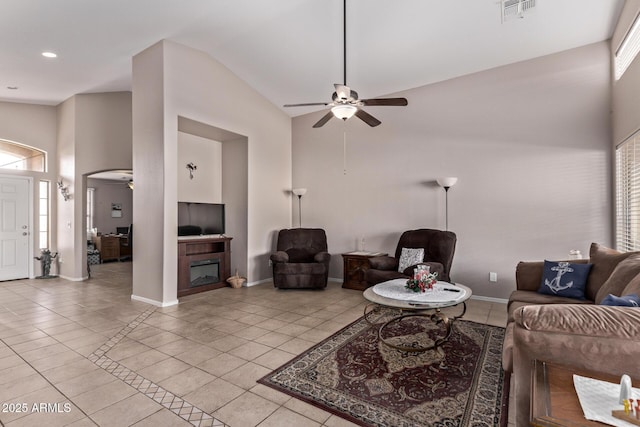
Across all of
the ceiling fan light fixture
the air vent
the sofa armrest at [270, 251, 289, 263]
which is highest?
the air vent

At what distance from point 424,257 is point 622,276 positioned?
8.64 ft

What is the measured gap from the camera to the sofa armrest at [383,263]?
4.99m

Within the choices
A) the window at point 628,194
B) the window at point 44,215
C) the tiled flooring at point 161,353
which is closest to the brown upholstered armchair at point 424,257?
the tiled flooring at point 161,353

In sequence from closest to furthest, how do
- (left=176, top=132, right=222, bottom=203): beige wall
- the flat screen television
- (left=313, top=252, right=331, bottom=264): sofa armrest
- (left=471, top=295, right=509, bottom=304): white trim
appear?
(left=471, top=295, right=509, bottom=304): white trim < the flat screen television < (left=313, top=252, right=331, bottom=264): sofa armrest < (left=176, top=132, right=222, bottom=203): beige wall

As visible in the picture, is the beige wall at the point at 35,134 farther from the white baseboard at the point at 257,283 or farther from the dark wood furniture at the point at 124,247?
the white baseboard at the point at 257,283

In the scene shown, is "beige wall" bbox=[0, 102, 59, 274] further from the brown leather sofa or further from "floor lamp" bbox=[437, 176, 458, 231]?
the brown leather sofa

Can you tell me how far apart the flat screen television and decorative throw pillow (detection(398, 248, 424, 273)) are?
3188 mm

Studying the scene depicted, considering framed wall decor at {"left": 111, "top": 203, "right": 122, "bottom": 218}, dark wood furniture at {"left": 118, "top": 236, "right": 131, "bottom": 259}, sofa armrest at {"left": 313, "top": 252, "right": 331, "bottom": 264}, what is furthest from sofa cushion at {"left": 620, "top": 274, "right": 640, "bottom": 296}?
framed wall decor at {"left": 111, "top": 203, "right": 122, "bottom": 218}

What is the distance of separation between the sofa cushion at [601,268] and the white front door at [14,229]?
8.97 metres

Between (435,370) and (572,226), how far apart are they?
304 cm

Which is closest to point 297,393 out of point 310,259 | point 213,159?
point 310,259

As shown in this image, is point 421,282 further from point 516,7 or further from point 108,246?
point 108,246

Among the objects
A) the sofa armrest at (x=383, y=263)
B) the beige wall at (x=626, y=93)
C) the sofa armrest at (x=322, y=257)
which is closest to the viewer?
the beige wall at (x=626, y=93)

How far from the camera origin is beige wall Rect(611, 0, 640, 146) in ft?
10.6
